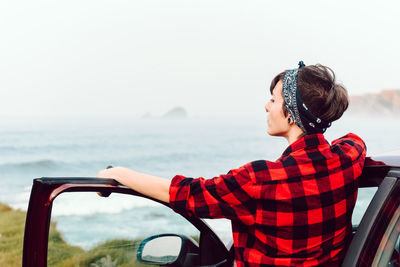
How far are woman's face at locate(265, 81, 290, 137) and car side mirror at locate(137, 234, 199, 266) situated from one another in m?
0.67

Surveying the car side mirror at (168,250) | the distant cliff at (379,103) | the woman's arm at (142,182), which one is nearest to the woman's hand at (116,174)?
the woman's arm at (142,182)

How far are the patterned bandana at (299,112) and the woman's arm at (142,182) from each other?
Answer: 1.92 feet

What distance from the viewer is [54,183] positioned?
1.57 metres

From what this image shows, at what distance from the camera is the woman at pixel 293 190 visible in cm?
162

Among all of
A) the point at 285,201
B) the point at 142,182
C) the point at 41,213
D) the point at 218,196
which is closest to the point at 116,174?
the point at 142,182

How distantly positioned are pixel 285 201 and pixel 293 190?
0.05 m

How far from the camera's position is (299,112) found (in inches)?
70.1

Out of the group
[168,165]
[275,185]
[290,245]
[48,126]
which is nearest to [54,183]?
[275,185]

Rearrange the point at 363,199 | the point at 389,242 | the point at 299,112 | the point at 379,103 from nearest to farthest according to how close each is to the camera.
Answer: the point at 389,242, the point at 299,112, the point at 363,199, the point at 379,103

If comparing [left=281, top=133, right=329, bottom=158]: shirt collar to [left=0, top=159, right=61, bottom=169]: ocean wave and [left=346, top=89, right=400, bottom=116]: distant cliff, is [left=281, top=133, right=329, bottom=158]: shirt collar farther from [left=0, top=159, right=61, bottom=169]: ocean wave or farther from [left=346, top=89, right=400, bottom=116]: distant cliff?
[left=346, top=89, right=400, bottom=116]: distant cliff

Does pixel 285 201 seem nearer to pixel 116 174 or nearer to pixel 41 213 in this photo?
pixel 116 174

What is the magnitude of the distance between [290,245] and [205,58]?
69157 millimetres

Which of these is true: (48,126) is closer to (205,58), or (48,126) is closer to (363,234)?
(205,58)

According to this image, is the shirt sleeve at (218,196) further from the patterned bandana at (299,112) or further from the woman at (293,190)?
the patterned bandana at (299,112)
